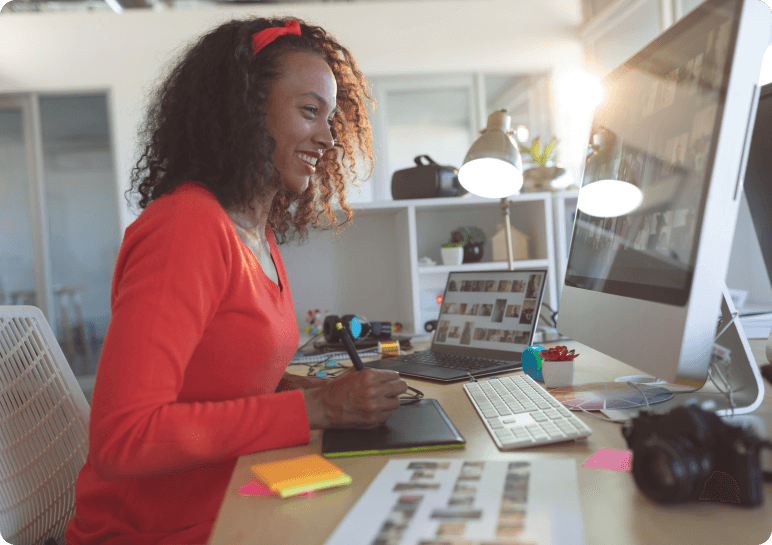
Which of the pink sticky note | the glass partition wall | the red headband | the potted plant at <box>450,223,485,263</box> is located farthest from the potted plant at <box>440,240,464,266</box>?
the glass partition wall

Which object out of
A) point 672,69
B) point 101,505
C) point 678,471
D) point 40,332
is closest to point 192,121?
point 40,332

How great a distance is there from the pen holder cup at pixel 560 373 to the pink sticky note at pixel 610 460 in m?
0.37

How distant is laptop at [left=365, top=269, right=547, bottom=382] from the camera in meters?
1.23

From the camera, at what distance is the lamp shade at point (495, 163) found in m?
1.48

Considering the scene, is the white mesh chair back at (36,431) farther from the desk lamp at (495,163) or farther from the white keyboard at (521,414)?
the desk lamp at (495,163)

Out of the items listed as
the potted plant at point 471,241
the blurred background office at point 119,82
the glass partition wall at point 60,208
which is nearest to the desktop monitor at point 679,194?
the potted plant at point 471,241

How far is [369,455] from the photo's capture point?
26.8 inches

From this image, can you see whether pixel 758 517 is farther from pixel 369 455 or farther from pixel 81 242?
pixel 81 242

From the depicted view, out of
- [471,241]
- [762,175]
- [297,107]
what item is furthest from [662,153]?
[471,241]

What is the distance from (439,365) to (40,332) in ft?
2.58

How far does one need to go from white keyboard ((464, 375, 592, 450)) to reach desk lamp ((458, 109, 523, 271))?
689mm

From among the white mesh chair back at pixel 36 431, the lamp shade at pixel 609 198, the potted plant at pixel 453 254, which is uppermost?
the lamp shade at pixel 609 198

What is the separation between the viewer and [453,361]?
1.31m

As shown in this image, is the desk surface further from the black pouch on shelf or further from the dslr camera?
the black pouch on shelf
